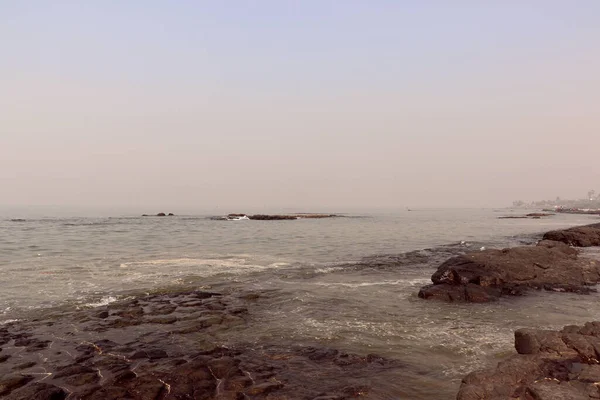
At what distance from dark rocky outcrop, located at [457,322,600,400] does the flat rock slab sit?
3.01 meters

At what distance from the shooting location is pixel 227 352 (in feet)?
39.7

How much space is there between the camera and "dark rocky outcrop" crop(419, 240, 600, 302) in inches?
783

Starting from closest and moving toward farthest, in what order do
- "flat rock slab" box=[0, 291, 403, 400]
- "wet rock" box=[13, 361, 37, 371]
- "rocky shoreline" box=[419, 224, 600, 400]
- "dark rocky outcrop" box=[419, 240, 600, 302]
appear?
"rocky shoreline" box=[419, 224, 600, 400], "flat rock slab" box=[0, 291, 403, 400], "wet rock" box=[13, 361, 37, 371], "dark rocky outcrop" box=[419, 240, 600, 302]

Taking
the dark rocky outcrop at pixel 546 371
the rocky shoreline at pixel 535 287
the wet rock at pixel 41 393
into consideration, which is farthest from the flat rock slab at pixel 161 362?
the rocky shoreline at pixel 535 287

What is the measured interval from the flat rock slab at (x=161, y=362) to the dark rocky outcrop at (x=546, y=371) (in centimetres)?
301

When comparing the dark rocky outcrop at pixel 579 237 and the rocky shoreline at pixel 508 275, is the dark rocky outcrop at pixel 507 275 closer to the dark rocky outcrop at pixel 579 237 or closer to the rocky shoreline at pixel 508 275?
the rocky shoreline at pixel 508 275

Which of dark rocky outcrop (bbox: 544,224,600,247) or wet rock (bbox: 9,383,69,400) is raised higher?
dark rocky outcrop (bbox: 544,224,600,247)

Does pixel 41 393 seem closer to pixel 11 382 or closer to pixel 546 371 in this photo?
pixel 11 382

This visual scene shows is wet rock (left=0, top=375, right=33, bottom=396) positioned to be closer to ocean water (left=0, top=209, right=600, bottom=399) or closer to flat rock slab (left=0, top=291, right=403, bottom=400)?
flat rock slab (left=0, top=291, right=403, bottom=400)

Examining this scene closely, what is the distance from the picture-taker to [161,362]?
11.2 metres

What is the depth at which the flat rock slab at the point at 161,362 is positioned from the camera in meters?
9.29

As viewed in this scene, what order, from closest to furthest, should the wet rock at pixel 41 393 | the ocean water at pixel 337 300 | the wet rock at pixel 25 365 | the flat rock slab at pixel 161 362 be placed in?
the wet rock at pixel 41 393, the flat rock slab at pixel 161 362, the wet rock at pixel 25 365, the ocean water at pixel 337 300

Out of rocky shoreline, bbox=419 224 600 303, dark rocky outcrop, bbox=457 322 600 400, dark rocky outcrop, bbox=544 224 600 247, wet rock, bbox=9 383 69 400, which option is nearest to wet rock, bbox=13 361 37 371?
wet rock, bbox=9 383 69 400

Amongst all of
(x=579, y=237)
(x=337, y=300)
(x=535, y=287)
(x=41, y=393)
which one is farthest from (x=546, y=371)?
(x=579, y=237)
